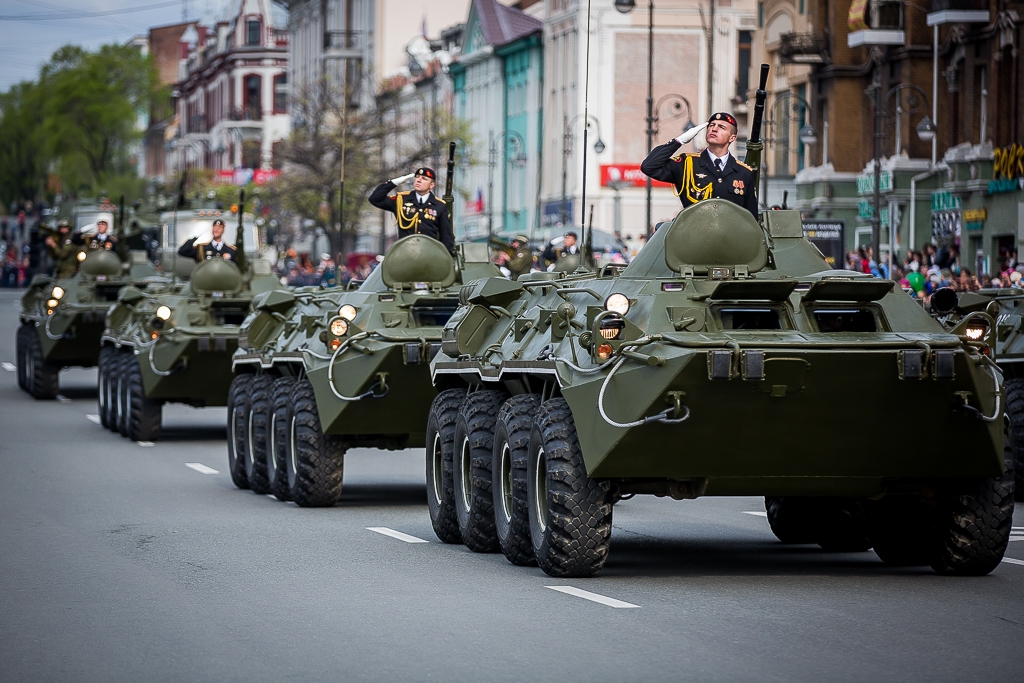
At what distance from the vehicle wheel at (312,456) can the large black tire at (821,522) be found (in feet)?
13.0

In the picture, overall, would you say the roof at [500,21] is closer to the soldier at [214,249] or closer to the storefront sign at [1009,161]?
the storefront sign at [1009,161]

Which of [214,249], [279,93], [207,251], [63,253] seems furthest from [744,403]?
[279,93]

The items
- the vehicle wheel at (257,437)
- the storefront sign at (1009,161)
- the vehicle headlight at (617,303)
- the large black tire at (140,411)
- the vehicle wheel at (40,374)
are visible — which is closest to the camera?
the vehicle headlight at (617,303)

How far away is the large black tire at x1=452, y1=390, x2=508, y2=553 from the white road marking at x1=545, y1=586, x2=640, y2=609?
1.65 m

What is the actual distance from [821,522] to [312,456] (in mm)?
4549

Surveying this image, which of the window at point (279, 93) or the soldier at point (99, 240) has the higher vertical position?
the window at point (279, 93)

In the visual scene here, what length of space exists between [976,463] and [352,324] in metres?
6.39

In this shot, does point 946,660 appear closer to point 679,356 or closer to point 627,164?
point 679,356

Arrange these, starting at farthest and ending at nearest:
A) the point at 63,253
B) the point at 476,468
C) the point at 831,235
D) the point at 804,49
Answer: the point at 804,49
the point at 831,235
the point at 63,253
the point at 476,468

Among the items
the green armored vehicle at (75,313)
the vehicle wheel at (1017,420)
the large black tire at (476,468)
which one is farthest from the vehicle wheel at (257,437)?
the green armored vehicle at (75,313)

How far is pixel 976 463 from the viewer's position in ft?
37.1

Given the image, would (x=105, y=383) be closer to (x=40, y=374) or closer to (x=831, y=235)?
(x=40, y=374)

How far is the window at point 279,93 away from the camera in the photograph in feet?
359

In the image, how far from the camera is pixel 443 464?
13.7 m
